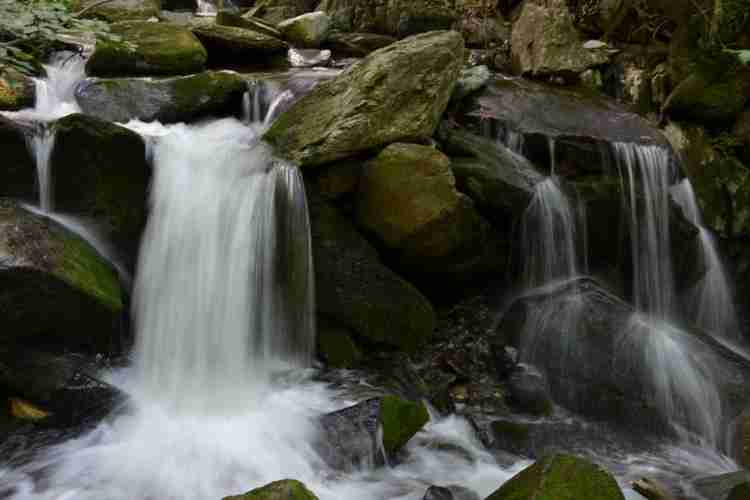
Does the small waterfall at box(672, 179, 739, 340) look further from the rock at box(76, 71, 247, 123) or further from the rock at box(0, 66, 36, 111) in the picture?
the rock at box(0, 66, 36, 111)

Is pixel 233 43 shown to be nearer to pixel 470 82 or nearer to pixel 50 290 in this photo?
pixel 470 82

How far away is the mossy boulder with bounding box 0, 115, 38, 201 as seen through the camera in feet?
18.0

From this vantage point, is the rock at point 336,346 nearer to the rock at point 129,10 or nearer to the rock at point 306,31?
the rock at point 306,31

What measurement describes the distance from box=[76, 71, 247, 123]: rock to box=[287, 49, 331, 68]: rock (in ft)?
10.7

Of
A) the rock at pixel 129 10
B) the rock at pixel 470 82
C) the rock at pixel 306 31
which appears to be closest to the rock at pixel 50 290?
the rock at pixel 470 82

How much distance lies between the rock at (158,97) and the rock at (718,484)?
6256 mm

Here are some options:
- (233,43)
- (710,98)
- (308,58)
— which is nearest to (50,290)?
(233,43)

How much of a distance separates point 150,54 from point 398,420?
19.9 feet

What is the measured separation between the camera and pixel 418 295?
6176 mm

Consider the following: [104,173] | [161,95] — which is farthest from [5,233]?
[161,95]

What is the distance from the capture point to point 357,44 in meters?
12.0

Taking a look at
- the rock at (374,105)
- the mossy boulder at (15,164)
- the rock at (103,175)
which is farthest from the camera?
the rock at (374,105)

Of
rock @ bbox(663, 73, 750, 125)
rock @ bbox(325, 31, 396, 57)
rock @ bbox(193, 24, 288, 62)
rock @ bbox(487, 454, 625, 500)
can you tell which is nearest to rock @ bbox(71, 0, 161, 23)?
rock @ bbox(193, 24, 288, 62)

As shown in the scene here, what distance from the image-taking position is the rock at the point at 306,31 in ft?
38.6
